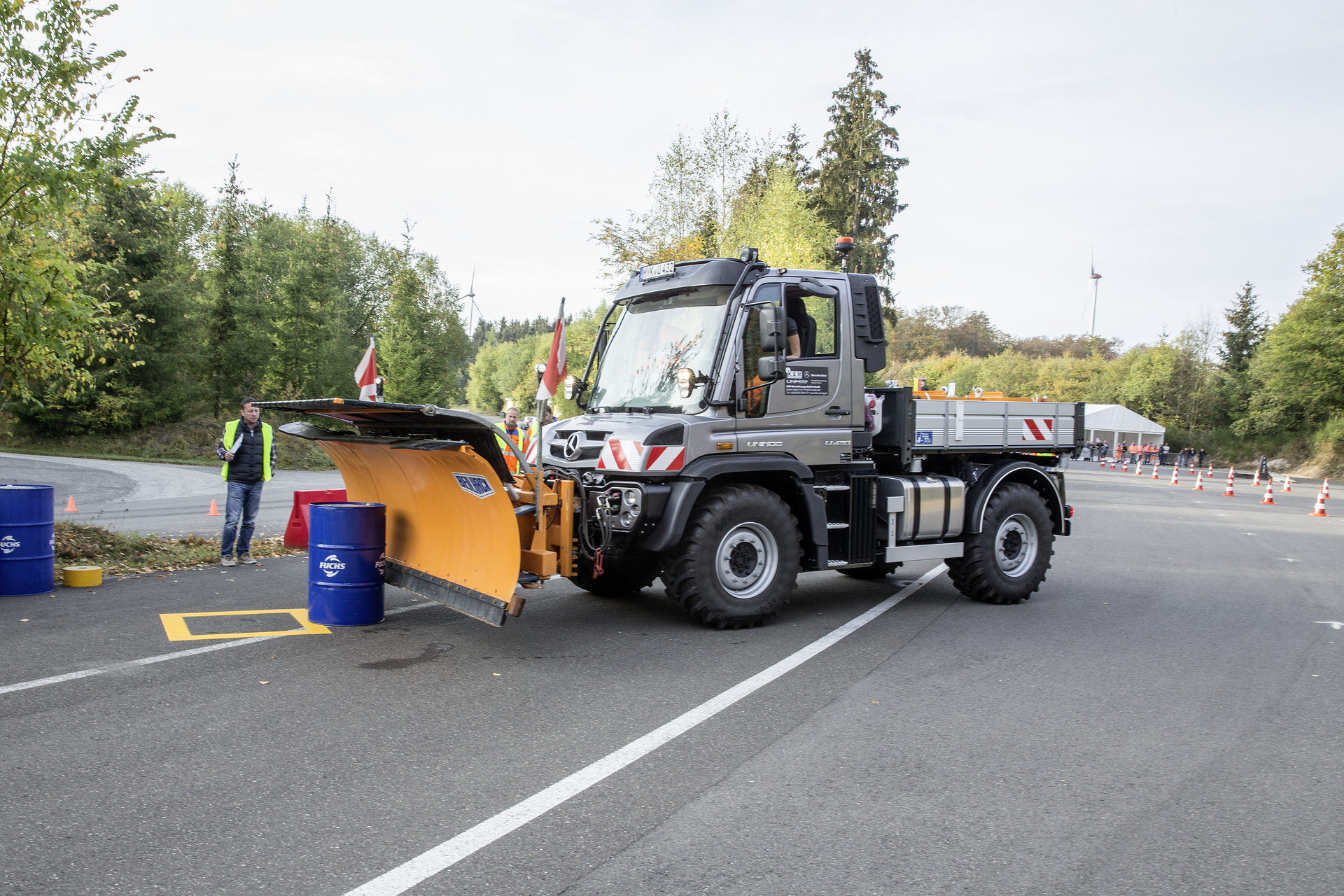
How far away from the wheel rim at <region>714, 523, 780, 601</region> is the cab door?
68cm

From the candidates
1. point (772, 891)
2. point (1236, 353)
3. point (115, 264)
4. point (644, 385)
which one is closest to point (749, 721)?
point (772, 891)

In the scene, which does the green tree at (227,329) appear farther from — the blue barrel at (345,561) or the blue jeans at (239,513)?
the blue barrel at (345,561)

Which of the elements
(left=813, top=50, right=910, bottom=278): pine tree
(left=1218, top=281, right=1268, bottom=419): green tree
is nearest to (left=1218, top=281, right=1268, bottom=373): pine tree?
(left=1218, top=281, right=1268, bottom=419): green tree

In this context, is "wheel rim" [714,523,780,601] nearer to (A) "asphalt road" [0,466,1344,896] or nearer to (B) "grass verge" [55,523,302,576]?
(A) "asphalt road" [0,466,1344,896]

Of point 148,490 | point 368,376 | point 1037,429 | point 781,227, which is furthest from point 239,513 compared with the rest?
point 781,227

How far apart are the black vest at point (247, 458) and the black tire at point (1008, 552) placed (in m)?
7.64

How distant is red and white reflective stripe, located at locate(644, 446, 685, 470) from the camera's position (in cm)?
660

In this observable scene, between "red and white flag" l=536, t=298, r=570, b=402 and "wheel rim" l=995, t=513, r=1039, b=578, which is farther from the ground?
"red and white flag" l=536, t=298, r=570, b=402

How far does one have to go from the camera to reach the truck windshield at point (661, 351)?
717 cm

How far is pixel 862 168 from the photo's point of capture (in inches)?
1833

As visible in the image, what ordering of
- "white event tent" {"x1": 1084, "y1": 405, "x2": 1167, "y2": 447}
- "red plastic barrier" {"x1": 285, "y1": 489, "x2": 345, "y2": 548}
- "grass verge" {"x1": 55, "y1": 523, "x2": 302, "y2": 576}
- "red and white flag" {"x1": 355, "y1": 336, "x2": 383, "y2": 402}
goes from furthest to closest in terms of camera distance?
"white event tent" {"x1": 1084, "y1": 405, "x2": 1167, "y2": 447}
"red and white flag" {"x1": 355, "y1": 336, "x2": 383, "y2": 402}
"red plastic barrier" {"x1": 285, "y1": 489, "x2": 345, "y2": 548}
"grass verge" {"x1": 55, "y1": 523, "x2": 302, "y2": 576}

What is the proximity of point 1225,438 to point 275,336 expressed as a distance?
66.6m

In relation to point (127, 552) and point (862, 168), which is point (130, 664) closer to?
point (127, 552)

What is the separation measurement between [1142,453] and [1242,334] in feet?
48.2
